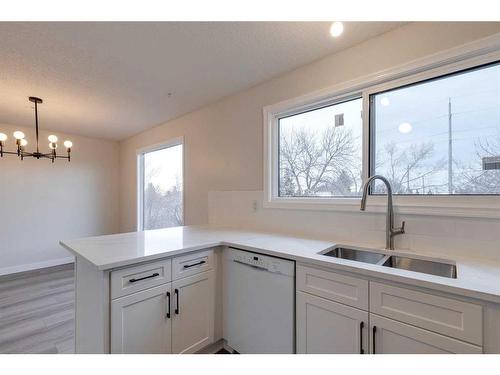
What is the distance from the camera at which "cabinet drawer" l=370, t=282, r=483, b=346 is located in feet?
3.09

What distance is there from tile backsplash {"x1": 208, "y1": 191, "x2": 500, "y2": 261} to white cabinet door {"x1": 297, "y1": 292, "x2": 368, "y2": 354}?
0.60 meters

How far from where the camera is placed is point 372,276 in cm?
117

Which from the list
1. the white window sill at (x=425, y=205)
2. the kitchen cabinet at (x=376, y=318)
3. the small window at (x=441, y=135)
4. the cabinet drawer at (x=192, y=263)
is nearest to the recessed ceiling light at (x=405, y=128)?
the small window at (x=441, y=135)

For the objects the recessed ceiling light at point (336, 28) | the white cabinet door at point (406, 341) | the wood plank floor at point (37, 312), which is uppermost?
the recessed ceiling light at point (336, 28)

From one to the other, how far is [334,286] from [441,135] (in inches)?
46.9

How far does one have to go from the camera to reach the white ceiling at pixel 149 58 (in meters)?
1.66

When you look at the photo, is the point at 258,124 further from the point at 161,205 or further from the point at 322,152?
the point at 161,205

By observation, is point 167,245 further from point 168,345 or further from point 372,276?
point 372,276

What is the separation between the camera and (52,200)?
417 centimetres

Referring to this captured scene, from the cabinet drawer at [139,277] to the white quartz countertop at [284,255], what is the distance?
2.3 inches

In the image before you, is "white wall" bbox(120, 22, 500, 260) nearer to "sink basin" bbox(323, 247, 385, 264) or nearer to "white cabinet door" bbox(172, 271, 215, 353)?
"sink basin" bbox(323, 247, 385, 264)

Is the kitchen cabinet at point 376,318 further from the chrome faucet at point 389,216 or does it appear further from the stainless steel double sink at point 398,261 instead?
the chrome faucet at point 389,216
